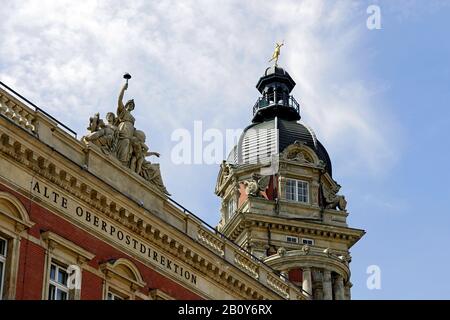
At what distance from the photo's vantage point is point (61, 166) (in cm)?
3134

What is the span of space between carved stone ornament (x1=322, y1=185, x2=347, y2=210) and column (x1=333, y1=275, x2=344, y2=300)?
740 centimetres

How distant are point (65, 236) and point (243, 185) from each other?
1477 inches

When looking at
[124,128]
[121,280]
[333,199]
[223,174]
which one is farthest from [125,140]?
[223,174]

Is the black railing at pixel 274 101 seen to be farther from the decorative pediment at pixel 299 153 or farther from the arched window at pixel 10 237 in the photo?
the arched window at pixel 10 237

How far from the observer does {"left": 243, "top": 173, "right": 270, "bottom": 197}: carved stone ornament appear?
217 ft

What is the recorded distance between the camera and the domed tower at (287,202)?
6000cm

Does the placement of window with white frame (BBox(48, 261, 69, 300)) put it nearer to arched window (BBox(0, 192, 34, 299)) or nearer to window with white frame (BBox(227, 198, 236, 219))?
arched window (BBox(0, 192, 34, 299))

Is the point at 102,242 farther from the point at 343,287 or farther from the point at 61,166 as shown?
the point at 343,287

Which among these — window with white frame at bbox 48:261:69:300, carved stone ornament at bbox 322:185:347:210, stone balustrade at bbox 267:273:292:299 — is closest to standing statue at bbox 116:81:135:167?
window with white frame at bbox 48:261:69:300

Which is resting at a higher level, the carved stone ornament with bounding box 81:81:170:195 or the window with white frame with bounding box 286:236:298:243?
the window with white frame with bounding box 286:236:298:243

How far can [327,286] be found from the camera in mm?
59438

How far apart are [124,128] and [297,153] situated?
33.4m

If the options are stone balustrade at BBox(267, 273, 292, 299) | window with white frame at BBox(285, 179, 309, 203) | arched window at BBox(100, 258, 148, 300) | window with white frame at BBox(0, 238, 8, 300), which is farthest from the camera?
window with white frame at BBox(285, 179, 309, 203)
